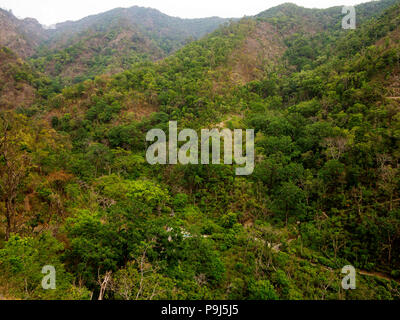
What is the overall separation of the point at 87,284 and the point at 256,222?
1332cm

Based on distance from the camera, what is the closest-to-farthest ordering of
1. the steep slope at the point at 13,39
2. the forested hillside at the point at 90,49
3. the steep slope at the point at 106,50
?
the forested hillside at the point at 90,49 → the steep slope at the point at 106,50 → the steep slope at the point at 13,39

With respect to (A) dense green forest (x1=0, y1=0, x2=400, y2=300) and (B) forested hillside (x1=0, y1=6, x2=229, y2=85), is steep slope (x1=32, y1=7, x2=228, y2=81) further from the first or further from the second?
(A) dense green forest (x1=0, y1=0, x2=400, y2=300)

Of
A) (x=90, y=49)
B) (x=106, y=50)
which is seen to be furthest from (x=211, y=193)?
(x=90, y=49)

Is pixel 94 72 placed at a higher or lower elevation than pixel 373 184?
higher

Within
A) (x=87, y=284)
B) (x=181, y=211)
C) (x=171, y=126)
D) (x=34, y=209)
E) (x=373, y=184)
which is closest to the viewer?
(x=87, y=284)

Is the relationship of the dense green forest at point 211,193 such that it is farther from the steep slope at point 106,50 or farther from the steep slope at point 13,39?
the steep slope at point 13,39

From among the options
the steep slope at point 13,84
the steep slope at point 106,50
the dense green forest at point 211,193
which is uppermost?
the steep slope at point 106,50

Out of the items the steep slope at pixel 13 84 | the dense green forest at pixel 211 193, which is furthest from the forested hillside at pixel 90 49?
the dense green forest at pixel 211 193

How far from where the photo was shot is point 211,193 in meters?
23.4

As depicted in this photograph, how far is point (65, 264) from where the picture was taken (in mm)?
12047

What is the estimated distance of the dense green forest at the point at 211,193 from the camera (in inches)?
466

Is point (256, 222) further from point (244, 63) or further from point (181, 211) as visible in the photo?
point (244, 63)

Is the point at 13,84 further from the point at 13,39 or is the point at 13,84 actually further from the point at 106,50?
the point at 13,39

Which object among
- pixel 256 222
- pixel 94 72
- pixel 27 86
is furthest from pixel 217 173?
pixel 94 72
